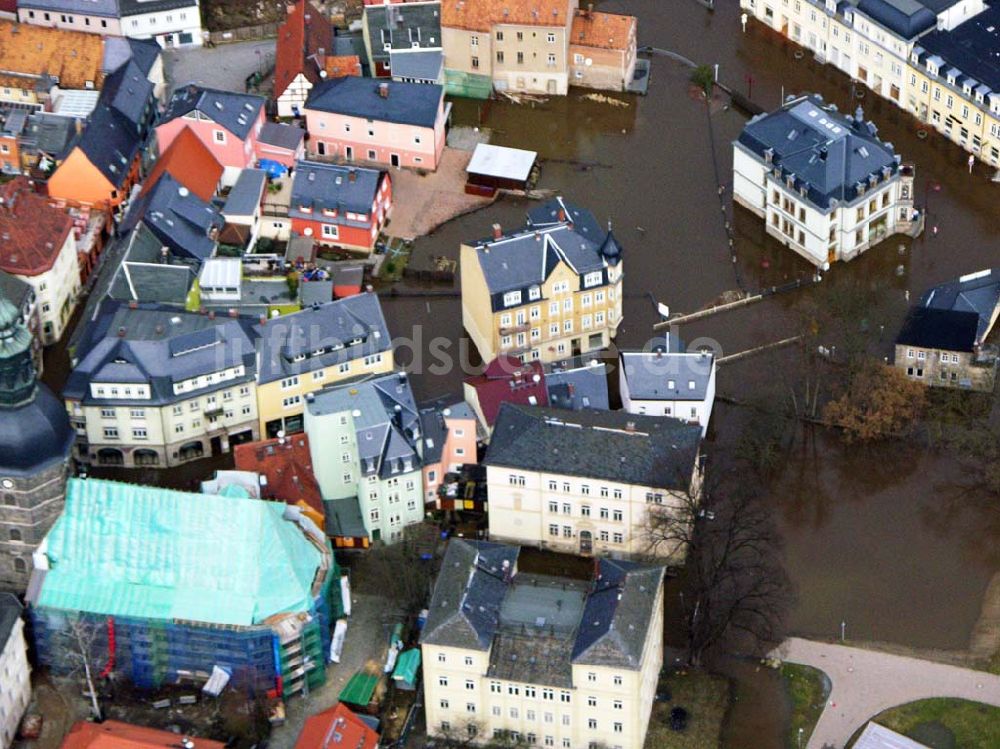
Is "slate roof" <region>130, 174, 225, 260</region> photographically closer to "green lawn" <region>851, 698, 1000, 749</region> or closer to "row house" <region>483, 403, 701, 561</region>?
"row house" <region>483, 403, 701, 561</region>

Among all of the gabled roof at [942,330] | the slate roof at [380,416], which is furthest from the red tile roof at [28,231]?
the gabled roof at [942,330]

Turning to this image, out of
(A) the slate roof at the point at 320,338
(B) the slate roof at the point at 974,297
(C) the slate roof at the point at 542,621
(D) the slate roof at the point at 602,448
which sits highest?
(B) the slate roof at the point at 974,297

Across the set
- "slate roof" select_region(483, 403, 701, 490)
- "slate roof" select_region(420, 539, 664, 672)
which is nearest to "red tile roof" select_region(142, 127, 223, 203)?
"slate roof" select_region(483, 403, 701, 490)

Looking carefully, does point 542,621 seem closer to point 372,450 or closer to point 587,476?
point 587,476

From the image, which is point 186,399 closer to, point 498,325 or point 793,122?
point 498,325

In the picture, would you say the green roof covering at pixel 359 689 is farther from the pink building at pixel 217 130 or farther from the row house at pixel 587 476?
the pink building at pixel 217 130

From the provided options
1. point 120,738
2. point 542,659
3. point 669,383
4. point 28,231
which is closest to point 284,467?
point 120,738

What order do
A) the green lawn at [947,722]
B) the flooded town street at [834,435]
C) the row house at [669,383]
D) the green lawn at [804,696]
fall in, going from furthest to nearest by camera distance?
1. the row house at [669,383]
2. the flooded town street at [834,435]
3. the green lawn at [804,696]
4. the green lawn at [947,722]
